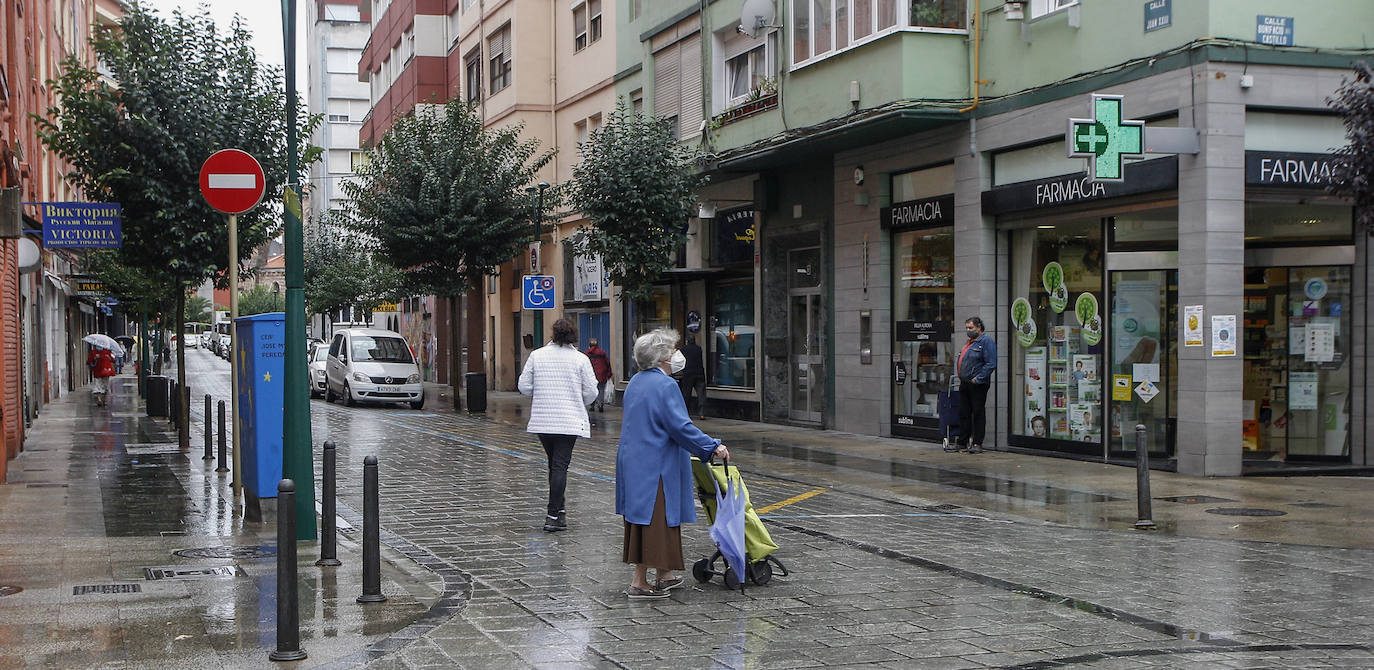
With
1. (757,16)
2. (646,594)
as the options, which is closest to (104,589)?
(646,594)

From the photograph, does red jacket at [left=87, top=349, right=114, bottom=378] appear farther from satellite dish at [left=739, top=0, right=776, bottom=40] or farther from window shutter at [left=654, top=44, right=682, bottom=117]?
satellite dish at [left=739, top=0, right=776, bottom=40]

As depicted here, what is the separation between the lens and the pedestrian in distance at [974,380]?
661 inches

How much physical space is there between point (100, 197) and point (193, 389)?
79.1ft

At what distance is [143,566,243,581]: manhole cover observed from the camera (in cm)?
826

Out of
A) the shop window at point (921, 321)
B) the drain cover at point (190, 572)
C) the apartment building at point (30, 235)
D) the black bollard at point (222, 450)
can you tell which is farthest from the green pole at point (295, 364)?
the shop window at point (921, 321)

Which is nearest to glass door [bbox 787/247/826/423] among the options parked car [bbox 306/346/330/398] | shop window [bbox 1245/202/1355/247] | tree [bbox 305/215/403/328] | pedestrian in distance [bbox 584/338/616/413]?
pedestrian in distance [bbox 584/338/616/413]

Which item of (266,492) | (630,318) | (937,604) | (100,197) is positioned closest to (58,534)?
(266,492)

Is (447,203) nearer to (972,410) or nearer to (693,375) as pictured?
(693,375)

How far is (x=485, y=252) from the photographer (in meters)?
30.0

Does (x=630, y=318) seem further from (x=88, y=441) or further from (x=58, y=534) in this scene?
(x=58, y=534)

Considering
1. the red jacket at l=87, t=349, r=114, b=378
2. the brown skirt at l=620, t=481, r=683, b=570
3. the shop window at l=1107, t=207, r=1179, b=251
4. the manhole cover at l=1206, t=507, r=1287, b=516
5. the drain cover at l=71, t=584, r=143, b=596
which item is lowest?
the manhole cover at l=1206, t=507, r=1287, b=516

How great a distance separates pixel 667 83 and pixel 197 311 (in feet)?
368

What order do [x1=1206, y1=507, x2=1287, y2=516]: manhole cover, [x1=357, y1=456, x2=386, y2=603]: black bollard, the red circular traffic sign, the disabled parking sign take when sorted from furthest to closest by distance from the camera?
the disabled parking sign
[x1=1206, y1=507, x2=1287, y2=516]: manhole cover
the red circular traffic sign
[x1=357, y1=456, x2=386, y2=603]: black bollard

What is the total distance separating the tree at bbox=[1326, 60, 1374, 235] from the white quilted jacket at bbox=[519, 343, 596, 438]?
283 inches
